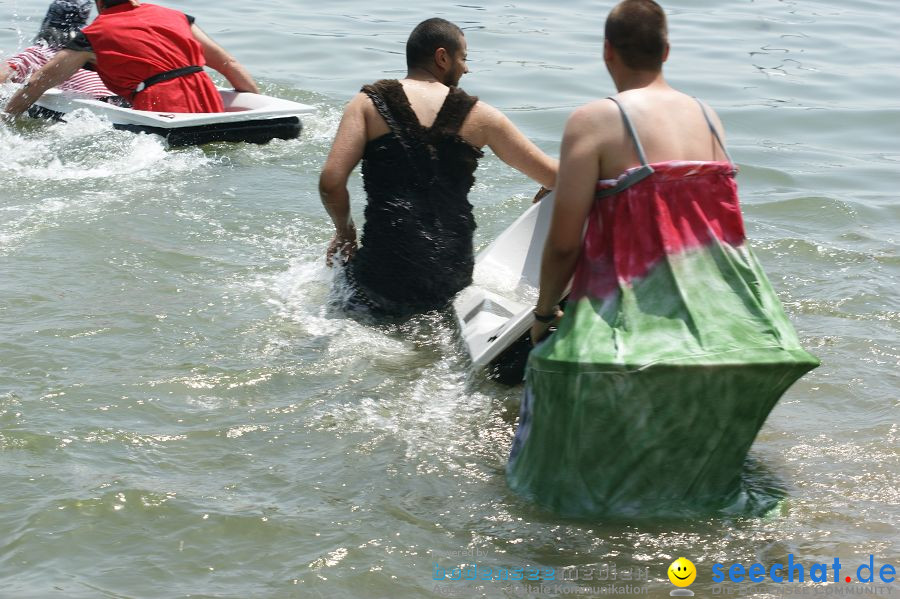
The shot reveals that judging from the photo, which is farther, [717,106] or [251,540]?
[717,106]

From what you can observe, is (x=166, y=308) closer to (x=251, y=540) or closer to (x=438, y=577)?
(x=251, y=540)

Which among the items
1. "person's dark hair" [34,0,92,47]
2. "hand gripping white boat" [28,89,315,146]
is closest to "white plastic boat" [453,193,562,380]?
"hand gripping white boat" [28,89,315,146]

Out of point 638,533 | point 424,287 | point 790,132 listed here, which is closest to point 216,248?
point 424,287

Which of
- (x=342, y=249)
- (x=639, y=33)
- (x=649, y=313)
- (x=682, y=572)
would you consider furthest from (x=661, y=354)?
(x=342, y=249)

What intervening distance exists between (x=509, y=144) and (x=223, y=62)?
4718 mm

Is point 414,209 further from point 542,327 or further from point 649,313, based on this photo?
point 649,313

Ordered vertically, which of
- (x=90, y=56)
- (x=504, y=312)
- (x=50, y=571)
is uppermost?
(x=90, y=56)

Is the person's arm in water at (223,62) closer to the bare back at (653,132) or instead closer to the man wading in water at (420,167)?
the man wading in water at (420,167)

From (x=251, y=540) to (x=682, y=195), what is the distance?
5.62ft

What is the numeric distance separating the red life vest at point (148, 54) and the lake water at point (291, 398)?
15.4 inches

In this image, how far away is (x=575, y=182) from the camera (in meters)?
3.57

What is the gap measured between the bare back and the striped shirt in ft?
20.8

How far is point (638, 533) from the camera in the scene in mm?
3709

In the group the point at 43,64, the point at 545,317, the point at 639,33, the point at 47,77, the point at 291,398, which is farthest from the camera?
the point at 43,64
